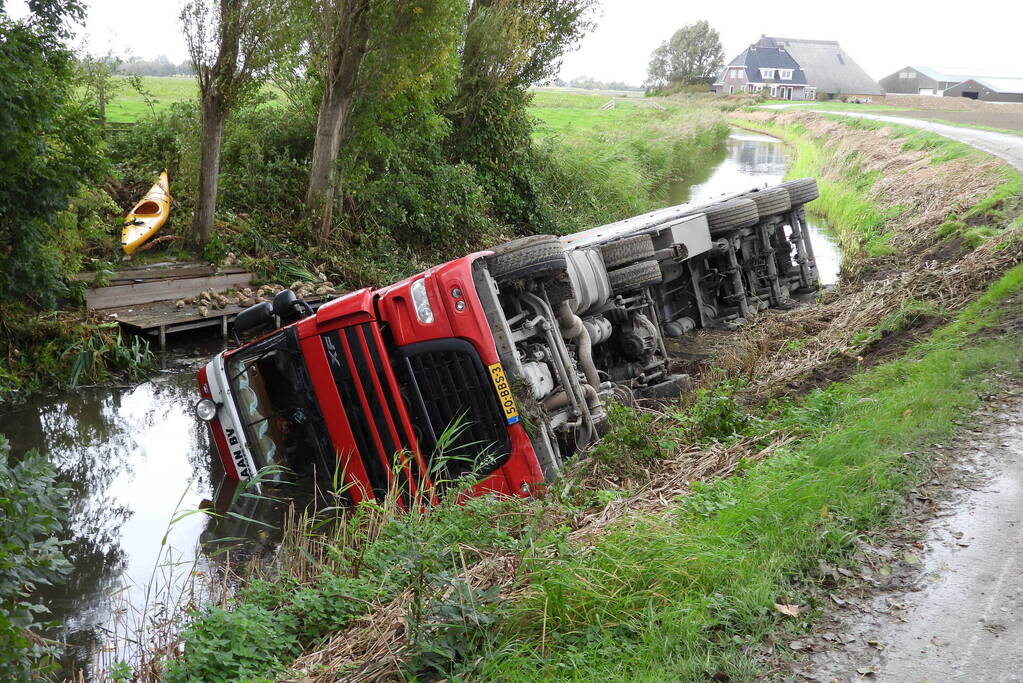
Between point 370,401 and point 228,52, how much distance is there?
9.48m

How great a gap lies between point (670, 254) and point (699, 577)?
628 cm

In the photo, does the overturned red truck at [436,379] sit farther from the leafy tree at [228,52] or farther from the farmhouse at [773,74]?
the farmhouse at [773,74]

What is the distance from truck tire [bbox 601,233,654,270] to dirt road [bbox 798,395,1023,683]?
4638mm

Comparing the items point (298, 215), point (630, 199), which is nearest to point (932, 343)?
point (298, 215)

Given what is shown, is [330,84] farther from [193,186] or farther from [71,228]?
[71,228]

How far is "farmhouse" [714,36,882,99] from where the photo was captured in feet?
314

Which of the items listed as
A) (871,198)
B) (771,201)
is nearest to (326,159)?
(771,201)

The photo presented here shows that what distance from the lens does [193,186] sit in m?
16.3

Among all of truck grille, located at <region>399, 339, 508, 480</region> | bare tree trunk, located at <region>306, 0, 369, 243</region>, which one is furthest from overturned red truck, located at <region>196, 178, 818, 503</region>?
bare tree trunk, located at <region>306, 0, 369, 243</region>

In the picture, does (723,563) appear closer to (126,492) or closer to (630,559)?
(630,559)

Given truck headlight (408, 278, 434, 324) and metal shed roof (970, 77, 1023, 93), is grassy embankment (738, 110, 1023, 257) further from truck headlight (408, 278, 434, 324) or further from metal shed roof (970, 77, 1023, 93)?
metal shed roof (970, 77, 1023, 93)

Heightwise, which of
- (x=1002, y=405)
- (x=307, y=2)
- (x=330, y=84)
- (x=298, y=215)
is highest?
(x=307, y=2)

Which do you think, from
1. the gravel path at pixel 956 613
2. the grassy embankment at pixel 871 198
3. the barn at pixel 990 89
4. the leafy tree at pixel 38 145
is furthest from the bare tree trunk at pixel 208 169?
the barn at pixel 990 89

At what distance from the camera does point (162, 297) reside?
13.6m
